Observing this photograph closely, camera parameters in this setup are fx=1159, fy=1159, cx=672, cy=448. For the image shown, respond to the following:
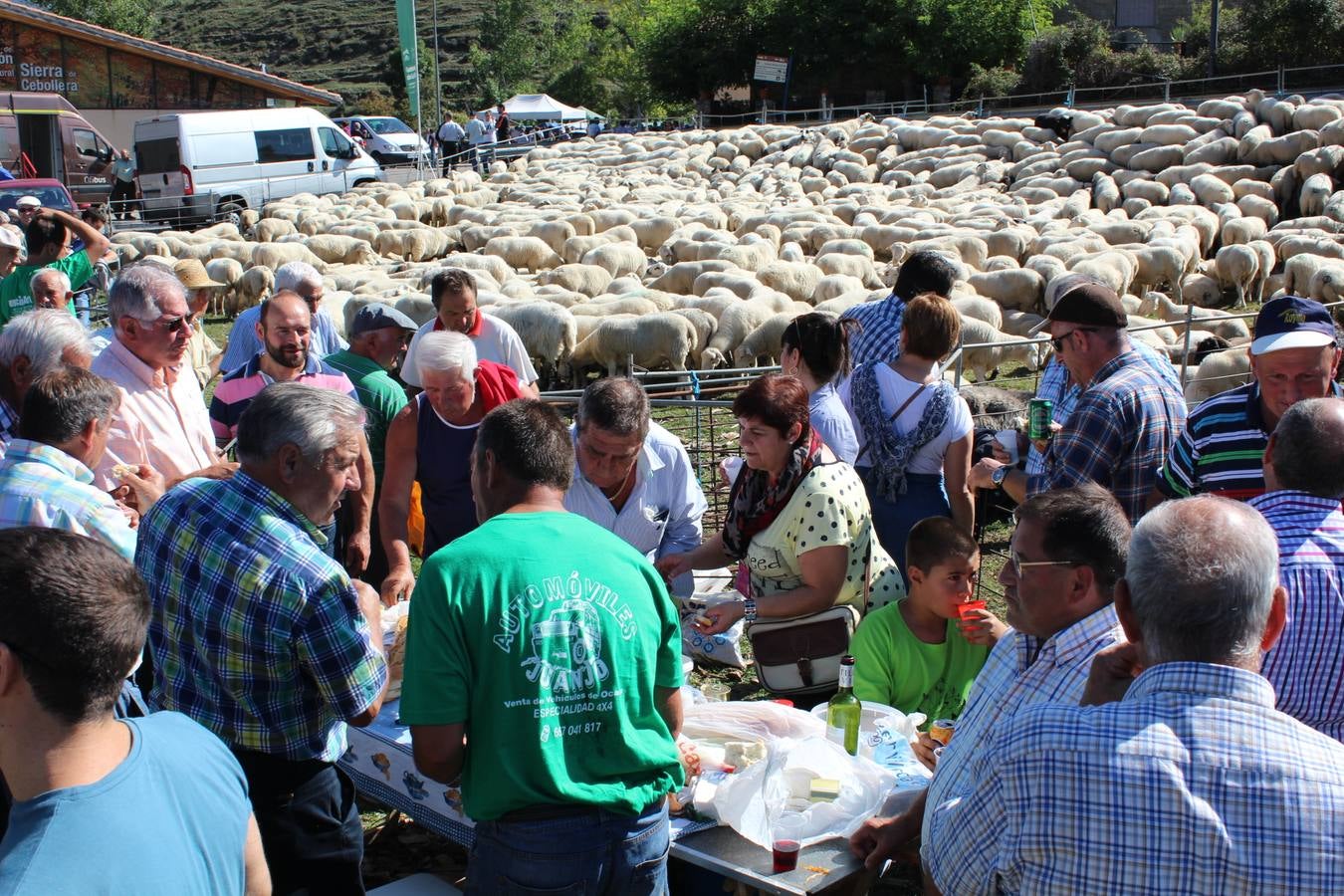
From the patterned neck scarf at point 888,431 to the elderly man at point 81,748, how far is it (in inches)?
145

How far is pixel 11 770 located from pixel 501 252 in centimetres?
1944

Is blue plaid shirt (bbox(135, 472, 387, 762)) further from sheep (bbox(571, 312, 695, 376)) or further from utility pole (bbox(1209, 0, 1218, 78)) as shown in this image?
utility pole (bbox(1209, 0, 1218, 78))

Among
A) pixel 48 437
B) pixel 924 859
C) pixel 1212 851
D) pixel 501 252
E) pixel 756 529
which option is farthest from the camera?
pixel 501 252

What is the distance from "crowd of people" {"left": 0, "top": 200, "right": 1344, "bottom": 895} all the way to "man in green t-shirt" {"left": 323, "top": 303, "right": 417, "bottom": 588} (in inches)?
9.6

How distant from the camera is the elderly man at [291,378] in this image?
5.02m

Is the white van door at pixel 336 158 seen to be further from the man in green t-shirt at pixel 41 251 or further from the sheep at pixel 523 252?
the man in green t-shirt at pixel 41 251

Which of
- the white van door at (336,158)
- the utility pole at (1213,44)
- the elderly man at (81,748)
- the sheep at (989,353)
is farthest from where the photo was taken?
the utility pole at (1213,44)

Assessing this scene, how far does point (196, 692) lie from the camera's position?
289 centimetres

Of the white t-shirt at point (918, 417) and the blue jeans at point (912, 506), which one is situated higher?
the white t-shirt at point (918, 417)

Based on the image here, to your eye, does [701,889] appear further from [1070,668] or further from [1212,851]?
[1212,851]

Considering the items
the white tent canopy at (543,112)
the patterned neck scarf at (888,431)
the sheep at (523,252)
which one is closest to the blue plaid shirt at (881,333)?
the patterned neck scarf at (888,431)

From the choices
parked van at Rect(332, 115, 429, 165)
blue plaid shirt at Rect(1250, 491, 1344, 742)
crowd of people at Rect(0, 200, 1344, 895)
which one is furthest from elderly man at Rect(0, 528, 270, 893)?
parked van at Rect(332, 115, 429, 165)

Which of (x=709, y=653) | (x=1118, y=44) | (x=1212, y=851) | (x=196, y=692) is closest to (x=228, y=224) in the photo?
(x=709, y=653)

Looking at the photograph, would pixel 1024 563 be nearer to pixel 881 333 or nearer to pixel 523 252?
pixel 881 333
